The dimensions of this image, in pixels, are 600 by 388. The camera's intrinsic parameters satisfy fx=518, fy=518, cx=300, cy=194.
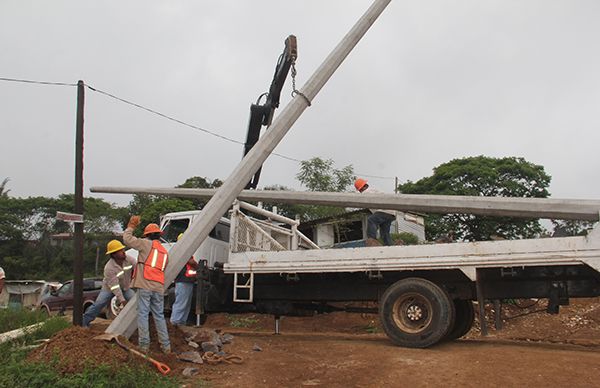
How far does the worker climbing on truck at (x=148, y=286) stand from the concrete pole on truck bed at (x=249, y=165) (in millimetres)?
217

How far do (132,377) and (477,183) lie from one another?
25970 millimetres

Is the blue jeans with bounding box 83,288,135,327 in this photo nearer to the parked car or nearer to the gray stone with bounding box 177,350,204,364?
the gray stone with bounding box 177,350,204,364

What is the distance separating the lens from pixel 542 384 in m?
4.95

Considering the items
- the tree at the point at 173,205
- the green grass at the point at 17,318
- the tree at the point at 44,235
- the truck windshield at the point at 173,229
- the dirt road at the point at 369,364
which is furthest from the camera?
the tree at the point at 44,235

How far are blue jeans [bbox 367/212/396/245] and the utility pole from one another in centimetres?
502

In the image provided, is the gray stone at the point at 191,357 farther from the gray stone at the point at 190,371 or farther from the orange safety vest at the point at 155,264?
the orange safety vest at the point at 155,264

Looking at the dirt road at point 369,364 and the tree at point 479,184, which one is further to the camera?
the tree at point 479,184

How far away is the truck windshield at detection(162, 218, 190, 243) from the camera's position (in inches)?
389

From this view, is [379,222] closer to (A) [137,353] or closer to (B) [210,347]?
(B) [210,347]

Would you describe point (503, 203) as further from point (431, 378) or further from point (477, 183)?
point (477, 183)

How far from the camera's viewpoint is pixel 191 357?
602 cm

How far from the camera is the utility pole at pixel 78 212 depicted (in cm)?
872

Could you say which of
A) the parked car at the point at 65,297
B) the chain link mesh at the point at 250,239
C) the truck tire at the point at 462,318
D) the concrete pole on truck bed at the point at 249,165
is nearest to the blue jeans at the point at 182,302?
the chain link mesh at the point at 250,239

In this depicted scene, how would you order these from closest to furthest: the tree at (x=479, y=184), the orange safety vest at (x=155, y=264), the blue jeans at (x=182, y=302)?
the orange safety vest at (x=155, y=264), the blue jeans at (x=182, y=302), the tree at (x=479, y=184)
